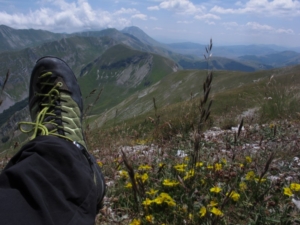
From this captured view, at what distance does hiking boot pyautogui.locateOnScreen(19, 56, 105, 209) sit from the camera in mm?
2537

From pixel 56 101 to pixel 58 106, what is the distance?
16 cm

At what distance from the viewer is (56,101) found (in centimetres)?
333

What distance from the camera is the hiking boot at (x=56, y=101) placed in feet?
9.00

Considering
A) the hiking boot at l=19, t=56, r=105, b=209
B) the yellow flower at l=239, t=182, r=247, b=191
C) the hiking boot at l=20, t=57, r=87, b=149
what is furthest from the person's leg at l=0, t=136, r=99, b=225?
the yellow flower at l=239, t=182, r=247, b=191

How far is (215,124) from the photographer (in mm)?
6742

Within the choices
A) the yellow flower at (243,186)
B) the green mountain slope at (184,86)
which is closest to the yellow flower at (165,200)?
the yellow flower at (243,186)

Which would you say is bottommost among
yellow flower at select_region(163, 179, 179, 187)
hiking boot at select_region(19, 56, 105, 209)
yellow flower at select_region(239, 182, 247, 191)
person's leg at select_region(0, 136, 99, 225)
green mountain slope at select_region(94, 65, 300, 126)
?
green mountain slope at select_region(94, 65, 300, 126)

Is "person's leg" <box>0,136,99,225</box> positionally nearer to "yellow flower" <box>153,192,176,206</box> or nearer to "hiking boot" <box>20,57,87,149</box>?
"hiking boot" <box>20,57,87,149</box>

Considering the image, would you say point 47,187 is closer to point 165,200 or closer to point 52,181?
point 52,181

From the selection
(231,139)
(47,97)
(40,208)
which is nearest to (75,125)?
(47,97)

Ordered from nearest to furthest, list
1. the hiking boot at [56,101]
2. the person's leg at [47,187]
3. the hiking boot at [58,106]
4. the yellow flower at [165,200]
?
the person's leg at [47,187] < the yellow flower at [165,200] < the hiking boot at [58,106] < the hiking boot at [56,101]

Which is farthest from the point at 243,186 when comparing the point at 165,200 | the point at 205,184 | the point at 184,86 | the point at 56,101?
the point at 184,86

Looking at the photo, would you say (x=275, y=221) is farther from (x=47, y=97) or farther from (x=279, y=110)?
(x=279, y=110)

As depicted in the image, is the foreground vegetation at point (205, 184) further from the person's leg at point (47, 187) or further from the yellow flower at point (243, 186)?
the person's leg at point (47, 187)
